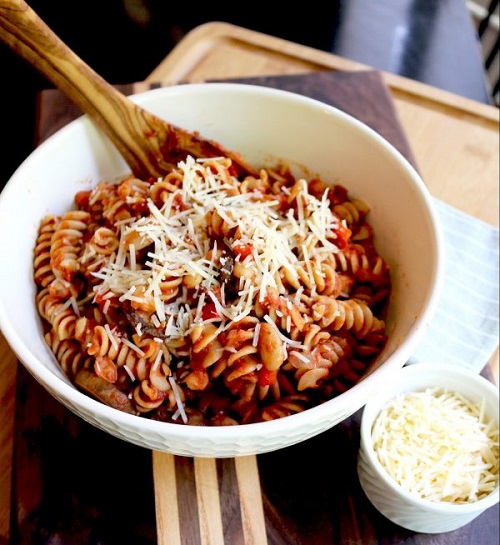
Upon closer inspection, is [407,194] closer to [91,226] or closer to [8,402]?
[91,226]

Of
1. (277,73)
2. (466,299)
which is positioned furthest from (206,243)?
(277,73)

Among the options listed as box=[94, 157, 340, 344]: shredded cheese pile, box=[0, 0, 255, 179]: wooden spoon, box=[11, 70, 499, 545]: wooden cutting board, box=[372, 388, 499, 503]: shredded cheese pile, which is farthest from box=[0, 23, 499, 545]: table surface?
box=[0, 0, 255, 179]: wooden spoon

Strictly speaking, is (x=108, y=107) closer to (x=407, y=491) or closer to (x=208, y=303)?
(x=208, y=303)

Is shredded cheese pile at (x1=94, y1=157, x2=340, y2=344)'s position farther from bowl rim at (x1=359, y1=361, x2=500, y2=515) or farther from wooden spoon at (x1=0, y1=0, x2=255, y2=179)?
bowl rim at (x1=359, y1=361, x2=500, y2=515)

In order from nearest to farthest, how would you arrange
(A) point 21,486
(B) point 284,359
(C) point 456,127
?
(B) point 284,359 → (A) point 21,486 → (C) point 456,127

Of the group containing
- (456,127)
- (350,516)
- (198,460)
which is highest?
(456,127)

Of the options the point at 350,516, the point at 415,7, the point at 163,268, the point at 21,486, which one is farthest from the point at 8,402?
the point at 415,7
